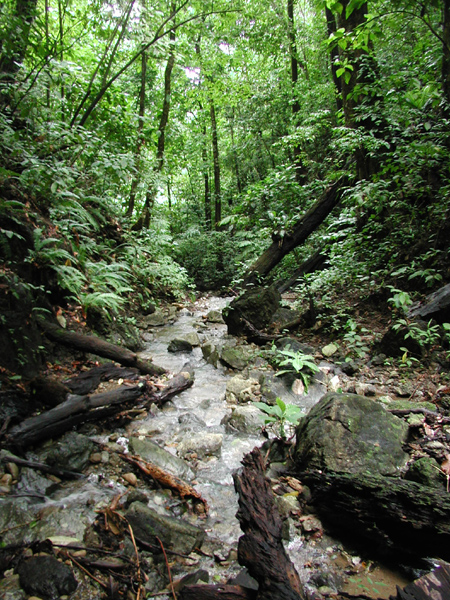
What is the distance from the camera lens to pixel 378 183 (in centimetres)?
594

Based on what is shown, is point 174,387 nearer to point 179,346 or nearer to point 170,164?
point 179,346

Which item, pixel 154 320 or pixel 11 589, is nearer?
pixel 11 589

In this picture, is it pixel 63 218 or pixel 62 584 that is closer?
pixel 62 584

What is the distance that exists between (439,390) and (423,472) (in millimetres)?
1602

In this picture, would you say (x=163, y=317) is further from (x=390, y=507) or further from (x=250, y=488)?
(x=390, y=507)

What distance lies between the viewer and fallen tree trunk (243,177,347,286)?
7.84 meters

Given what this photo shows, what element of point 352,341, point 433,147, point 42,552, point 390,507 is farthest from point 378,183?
point 42,552

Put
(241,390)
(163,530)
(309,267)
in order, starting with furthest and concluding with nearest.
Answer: (309,267)
(241,390)
(163,530)

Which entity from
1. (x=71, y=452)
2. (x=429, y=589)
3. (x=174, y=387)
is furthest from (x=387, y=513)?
(x=174, y=387)

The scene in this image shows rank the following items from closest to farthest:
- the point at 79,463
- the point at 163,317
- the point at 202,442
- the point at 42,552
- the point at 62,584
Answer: the point at 62,584, the point at 42,552, the point at 79,463, the point at 202,442, the point at 163,317

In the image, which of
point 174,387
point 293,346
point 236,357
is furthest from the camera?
point 236,357

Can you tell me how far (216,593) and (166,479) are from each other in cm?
121

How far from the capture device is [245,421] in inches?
151

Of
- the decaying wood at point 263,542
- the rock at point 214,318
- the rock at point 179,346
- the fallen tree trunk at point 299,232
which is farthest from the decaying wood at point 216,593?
the rock at point 214,318
